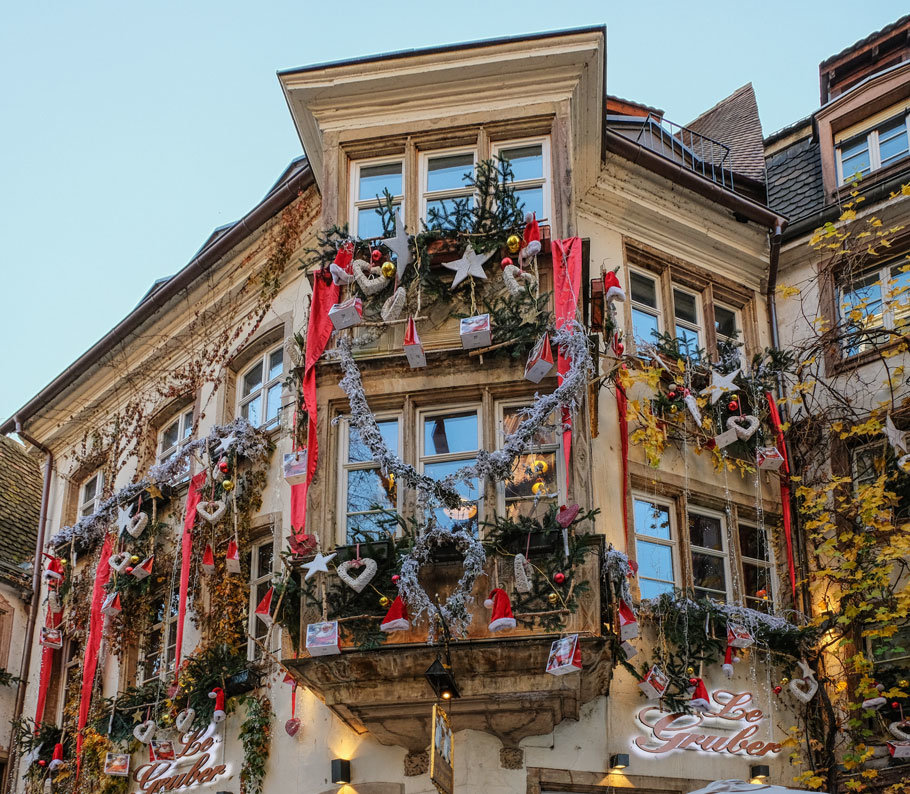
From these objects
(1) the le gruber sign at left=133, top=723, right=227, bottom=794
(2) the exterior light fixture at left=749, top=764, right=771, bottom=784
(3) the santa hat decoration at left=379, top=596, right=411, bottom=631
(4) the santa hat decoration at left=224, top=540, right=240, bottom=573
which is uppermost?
(4) the santa hat decoration at left=224, top=540, right=240, bottom=573

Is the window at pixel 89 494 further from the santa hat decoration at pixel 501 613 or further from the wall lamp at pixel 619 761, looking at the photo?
the wall lamp at pixel 619 761

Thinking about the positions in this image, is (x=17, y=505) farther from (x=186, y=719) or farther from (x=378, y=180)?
(x=378, y=180)

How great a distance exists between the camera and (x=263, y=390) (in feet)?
55.1

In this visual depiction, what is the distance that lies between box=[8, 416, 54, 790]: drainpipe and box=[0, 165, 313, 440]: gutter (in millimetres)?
189

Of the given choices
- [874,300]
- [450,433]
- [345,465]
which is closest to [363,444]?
[345,465]

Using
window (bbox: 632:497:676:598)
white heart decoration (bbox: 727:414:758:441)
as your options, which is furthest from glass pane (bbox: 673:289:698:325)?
window (bbox: 632:497:676:598)

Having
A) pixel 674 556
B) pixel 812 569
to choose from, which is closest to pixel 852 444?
pixel 812 569

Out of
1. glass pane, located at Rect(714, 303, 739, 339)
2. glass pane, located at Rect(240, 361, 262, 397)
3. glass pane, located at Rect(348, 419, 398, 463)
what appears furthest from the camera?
glass pane, located at Rect(240, 361, 262, 397)

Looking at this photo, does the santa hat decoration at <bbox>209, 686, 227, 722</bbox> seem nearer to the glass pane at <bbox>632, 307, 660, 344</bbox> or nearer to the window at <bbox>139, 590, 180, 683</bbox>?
the window at <bbox>139, 590, 180, 683</bbox>

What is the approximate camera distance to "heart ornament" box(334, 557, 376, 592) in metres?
12.2

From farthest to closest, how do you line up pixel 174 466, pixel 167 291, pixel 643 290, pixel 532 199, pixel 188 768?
pixel 167 291
pixel 174 466
pixel 643 290
pixel 188 768
pixel 532 199

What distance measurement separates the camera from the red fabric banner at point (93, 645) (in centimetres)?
1648

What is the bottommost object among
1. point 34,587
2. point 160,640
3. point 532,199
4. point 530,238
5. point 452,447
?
point 160,640

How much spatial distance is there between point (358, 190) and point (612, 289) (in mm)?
3395
